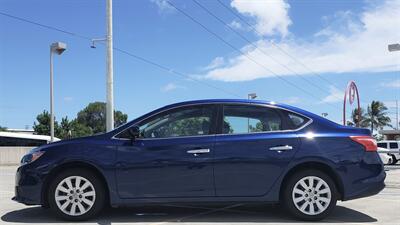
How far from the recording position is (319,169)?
6883mm

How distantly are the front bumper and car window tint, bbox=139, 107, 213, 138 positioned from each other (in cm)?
148

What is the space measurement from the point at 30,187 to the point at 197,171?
7.20 feet

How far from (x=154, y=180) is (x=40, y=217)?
175 centimetres

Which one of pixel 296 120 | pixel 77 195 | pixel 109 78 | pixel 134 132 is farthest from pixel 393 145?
pixel 77 195

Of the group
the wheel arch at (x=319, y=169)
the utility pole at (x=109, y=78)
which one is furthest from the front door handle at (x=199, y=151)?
the utility pole at (x=109, y=78)

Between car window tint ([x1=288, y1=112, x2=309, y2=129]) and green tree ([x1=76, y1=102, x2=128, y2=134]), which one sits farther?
green tree ([x1=76, y1=102, x2=128, y2=134])

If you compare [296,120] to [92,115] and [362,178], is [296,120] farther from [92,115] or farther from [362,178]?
[92,115]

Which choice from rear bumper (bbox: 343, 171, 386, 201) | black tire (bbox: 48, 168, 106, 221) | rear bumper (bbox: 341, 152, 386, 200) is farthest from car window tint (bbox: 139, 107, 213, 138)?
rear bumper (bbox: 343, 171, 386, 201)

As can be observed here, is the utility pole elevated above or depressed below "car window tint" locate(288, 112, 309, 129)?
above

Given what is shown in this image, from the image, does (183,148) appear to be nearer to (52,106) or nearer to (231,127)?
(231,127)

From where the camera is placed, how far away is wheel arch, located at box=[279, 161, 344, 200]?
6820 mm

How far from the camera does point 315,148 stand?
22.3 feet

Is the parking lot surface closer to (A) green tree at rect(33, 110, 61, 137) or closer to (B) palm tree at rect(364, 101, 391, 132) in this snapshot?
(A) green tree at rect(33, 110, 61, 137)

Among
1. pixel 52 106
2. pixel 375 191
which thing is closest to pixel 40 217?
pixel 375 191
